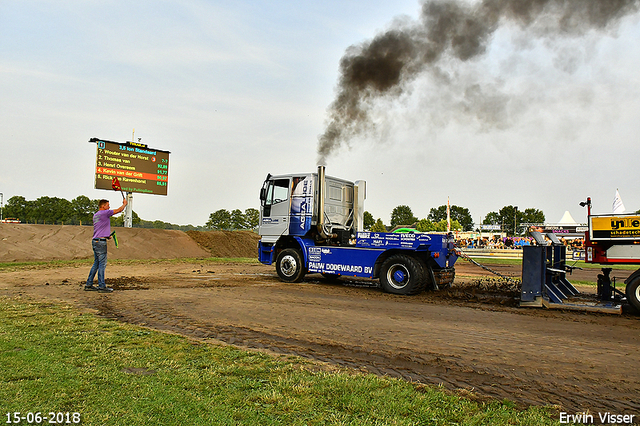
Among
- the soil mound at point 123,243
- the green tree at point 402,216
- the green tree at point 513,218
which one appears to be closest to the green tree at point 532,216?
the green tree at point 513,218

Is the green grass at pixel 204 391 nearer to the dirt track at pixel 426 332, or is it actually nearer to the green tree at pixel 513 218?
the dirt track at pixel 426 332

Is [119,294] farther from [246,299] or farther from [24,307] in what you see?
[246,299]

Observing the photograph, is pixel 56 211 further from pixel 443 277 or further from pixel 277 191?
pixel 443 277

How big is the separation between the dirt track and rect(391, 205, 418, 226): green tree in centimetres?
10431

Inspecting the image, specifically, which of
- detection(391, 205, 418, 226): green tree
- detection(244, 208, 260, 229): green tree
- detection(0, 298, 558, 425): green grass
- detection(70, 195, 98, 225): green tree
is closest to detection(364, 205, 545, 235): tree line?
detection(391, 205, 418, 226): green tree

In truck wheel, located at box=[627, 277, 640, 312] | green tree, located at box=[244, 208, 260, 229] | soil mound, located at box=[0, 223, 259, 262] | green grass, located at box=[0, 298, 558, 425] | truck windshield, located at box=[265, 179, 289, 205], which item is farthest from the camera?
green tree, located at box=[244, 208, 260, 229]

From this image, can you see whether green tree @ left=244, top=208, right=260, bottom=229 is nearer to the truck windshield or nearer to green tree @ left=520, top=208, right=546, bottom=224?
the truck windshield

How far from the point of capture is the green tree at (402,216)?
376ft

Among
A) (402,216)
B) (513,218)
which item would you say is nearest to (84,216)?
(402,216)

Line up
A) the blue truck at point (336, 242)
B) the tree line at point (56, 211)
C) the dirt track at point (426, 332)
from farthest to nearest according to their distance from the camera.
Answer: the tree line at point (56, 211) → the blue truck at point (336, 242) → the dirt track at point (426, 332)

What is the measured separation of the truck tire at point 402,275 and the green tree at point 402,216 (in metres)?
104

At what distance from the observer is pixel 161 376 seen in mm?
4254

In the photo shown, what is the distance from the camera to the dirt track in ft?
14.9

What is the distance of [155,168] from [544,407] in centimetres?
2848
